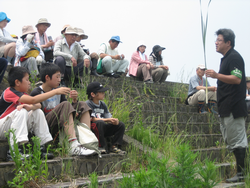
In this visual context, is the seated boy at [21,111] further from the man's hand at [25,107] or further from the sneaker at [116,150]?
the sneaker at [116,150]

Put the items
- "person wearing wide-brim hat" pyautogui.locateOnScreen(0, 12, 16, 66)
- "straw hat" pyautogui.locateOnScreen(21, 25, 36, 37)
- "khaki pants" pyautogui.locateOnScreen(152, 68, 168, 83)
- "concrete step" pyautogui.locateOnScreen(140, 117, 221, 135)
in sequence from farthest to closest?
"khaki pants" pyautogui.locateOnScreen(152, 68, 168, 83) < "person wearing wide-brim hat" pyautogui.locateOnScreen(0, 12, 16, 66) < "straw hat" pyautogui.locateOnScreen(21, 25, 36, 37) < "concrete step" pyautogui.locateOnScreen(140, 117, 221, 135)

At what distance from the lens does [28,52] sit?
5293mm

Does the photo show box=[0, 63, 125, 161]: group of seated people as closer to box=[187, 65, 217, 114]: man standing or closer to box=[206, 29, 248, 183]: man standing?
box=[206, 29, 248, 183]: man standing

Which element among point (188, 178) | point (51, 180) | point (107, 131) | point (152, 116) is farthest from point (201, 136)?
point (51, 180)

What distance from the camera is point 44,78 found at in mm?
3438

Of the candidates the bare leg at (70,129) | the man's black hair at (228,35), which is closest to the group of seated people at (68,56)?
the bare leg at (70,129)

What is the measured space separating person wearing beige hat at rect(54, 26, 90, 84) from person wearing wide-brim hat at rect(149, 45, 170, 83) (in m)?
2.90

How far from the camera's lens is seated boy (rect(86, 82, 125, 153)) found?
3543 millimetres

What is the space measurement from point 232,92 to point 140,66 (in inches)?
184

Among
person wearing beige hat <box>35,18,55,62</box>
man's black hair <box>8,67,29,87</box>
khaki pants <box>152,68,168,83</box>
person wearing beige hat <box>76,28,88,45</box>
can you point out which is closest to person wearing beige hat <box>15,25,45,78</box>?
person wearing beige hat <box>35,18,55,62</box>

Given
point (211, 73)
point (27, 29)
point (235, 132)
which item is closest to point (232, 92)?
point (211, 73)

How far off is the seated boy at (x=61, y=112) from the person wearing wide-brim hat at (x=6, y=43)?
8.05 ft

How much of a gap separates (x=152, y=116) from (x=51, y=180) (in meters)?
2.60

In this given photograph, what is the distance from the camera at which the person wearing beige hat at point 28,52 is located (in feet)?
17.0
